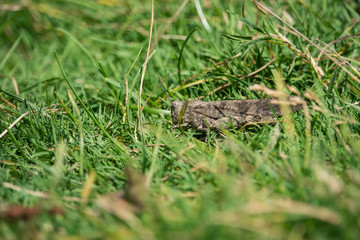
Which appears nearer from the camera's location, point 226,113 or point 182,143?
point 182,143

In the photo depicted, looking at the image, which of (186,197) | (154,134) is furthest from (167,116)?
(186,197)

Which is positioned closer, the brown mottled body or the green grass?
the green grass

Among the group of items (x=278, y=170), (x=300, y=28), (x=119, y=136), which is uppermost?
(x=300, y=28)

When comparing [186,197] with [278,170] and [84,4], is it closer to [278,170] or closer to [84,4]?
[278,170]

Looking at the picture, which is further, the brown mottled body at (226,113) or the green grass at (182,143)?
the brown mottled body at (226,113)
